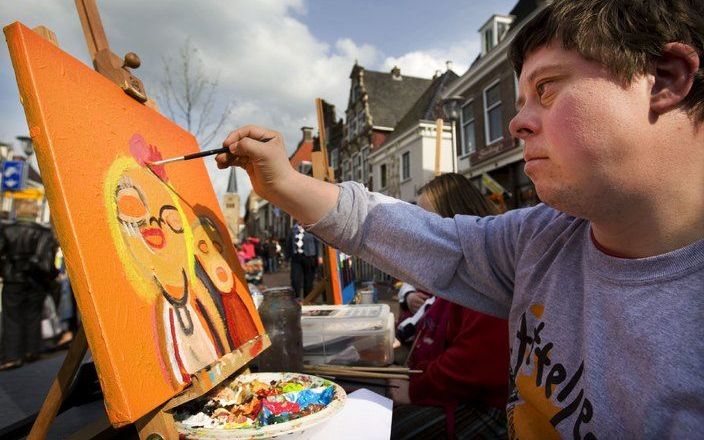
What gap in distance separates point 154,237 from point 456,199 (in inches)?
63.5

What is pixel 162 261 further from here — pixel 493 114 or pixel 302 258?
pixel 493 114

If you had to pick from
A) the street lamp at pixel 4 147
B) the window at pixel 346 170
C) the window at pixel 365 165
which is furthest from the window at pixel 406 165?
the street lamp at pixel 4 147

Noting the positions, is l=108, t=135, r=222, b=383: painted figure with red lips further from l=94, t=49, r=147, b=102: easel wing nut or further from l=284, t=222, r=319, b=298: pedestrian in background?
l=284, t=222, r=319, b=298: pedestrian in background

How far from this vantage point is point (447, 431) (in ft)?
4.91

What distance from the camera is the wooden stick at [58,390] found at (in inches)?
32.4

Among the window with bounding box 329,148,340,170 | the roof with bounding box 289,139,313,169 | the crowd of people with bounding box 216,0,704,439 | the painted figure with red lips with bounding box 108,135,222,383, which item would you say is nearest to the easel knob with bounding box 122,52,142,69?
the painted figure with red lips with bounding box 108,135,222,383

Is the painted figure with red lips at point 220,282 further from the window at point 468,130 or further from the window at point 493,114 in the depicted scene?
the window at point 468,130

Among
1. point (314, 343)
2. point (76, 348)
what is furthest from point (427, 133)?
point (76, 348)

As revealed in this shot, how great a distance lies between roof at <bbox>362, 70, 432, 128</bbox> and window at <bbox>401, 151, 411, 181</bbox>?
4077 mm

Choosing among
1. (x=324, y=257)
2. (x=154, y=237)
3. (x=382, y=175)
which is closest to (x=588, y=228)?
(x=154, y=237)

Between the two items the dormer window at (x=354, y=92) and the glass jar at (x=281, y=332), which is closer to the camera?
the glass jar at (x=281, y=332)

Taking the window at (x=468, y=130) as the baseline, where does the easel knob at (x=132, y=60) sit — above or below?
below

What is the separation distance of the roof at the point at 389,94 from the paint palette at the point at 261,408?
20.4 m

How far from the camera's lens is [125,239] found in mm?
920
